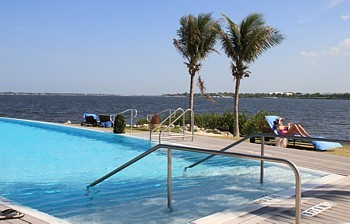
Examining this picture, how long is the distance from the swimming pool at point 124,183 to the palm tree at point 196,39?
21.3 feet

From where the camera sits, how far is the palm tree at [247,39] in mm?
15664

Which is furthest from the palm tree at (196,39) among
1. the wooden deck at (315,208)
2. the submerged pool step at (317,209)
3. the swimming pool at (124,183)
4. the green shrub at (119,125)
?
the submerged pool step at (317,209)

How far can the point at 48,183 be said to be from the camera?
24.8 ft

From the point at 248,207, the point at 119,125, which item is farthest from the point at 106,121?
the point at 248,207

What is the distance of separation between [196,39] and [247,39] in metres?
2.46

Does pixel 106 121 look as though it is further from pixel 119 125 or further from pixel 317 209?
pixel 317 209

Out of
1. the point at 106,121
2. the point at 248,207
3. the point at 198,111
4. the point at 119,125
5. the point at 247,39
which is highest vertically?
the point at 247,39

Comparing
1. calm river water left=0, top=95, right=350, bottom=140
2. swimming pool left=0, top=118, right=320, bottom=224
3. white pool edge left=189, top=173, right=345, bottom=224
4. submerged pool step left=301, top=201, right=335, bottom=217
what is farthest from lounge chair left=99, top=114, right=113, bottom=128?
submerged pool step left=301, top=201, right=335, bottom=217

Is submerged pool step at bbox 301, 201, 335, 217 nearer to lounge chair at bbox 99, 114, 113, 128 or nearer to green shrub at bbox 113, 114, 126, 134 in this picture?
green shrub at bbox 113, 114, 126, 134

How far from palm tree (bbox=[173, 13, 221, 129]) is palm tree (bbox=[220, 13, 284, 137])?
735mm

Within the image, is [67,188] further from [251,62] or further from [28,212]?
[251,62]

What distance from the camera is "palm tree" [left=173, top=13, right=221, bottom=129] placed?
1680 cm

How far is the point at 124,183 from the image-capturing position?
7500 millimetres

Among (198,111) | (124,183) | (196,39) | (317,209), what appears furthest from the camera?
(198,111)
